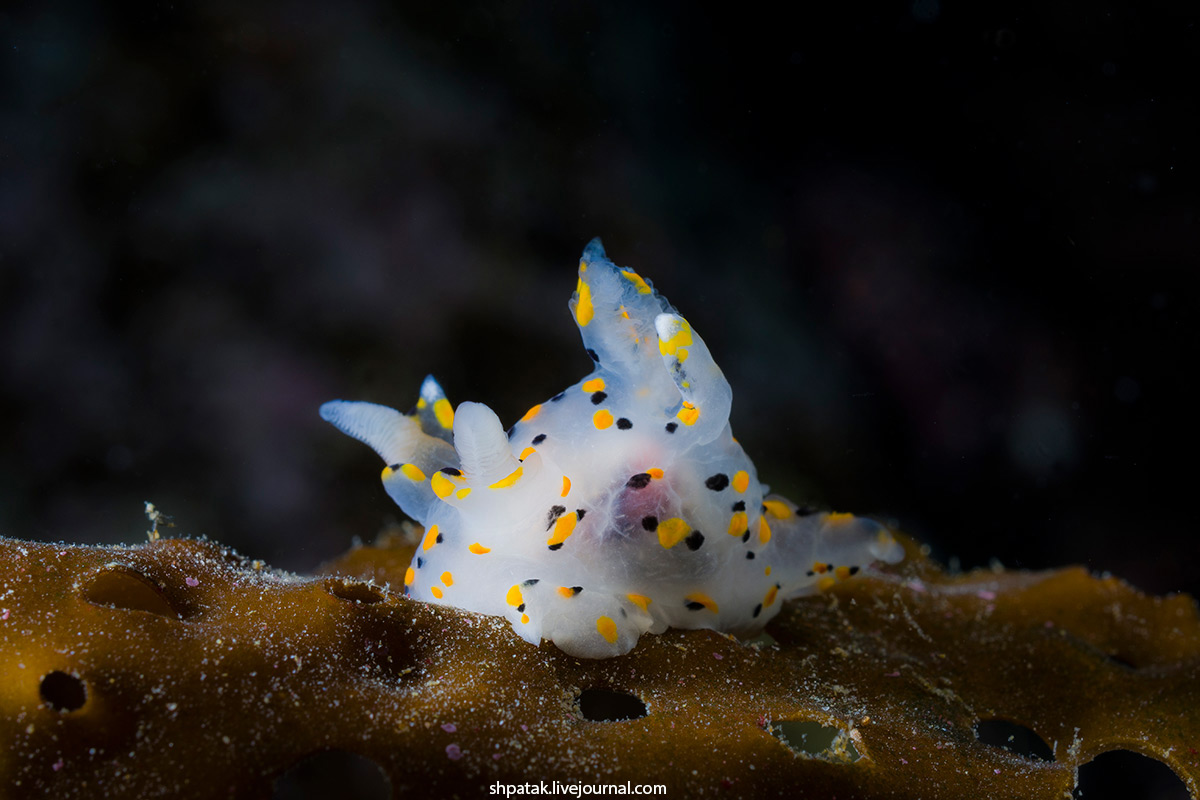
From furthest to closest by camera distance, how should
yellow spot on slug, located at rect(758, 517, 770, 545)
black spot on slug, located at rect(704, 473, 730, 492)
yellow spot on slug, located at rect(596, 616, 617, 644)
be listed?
yellow spot on slug, located at rect(758, 517, 770, 545) → black spot on slug, located at rect(704, 473, 730, 492) → yellow spot on slug, located at rect(596, 616, 617, 644)

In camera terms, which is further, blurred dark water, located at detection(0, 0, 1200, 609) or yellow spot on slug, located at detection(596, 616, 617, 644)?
blurred dark water, located at detection(0, 0, 1200, 609)

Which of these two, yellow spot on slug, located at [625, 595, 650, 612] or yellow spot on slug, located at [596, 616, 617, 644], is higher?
yellow spot on slug, located at [625, 595, 650, 612]

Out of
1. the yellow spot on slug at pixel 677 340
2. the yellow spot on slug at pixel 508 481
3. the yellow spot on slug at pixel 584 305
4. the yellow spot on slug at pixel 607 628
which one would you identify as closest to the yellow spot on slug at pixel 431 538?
the yellow spot on slug at pixel 508 481

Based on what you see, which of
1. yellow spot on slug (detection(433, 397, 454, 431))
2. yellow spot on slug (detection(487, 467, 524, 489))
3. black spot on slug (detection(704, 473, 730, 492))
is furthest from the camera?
yellow spot on slug (detection(433, 397, 454, 431))

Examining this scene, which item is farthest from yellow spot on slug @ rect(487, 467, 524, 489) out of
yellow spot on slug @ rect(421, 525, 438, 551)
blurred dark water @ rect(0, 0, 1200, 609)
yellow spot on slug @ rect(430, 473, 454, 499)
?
blurred dark water @ rect(0, 0, 1200, 609)

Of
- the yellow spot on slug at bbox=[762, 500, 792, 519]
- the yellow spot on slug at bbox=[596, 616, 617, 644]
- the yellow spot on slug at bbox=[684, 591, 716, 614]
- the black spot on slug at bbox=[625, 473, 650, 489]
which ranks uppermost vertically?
the yellow spot on slug at bbox=[762, 500, 792, 519]

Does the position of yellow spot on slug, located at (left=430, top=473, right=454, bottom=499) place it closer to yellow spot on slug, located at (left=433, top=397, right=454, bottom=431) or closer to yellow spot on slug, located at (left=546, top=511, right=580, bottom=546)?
yellow spot on slug, located at (left=546, top=511, right=580, bottom=546)
